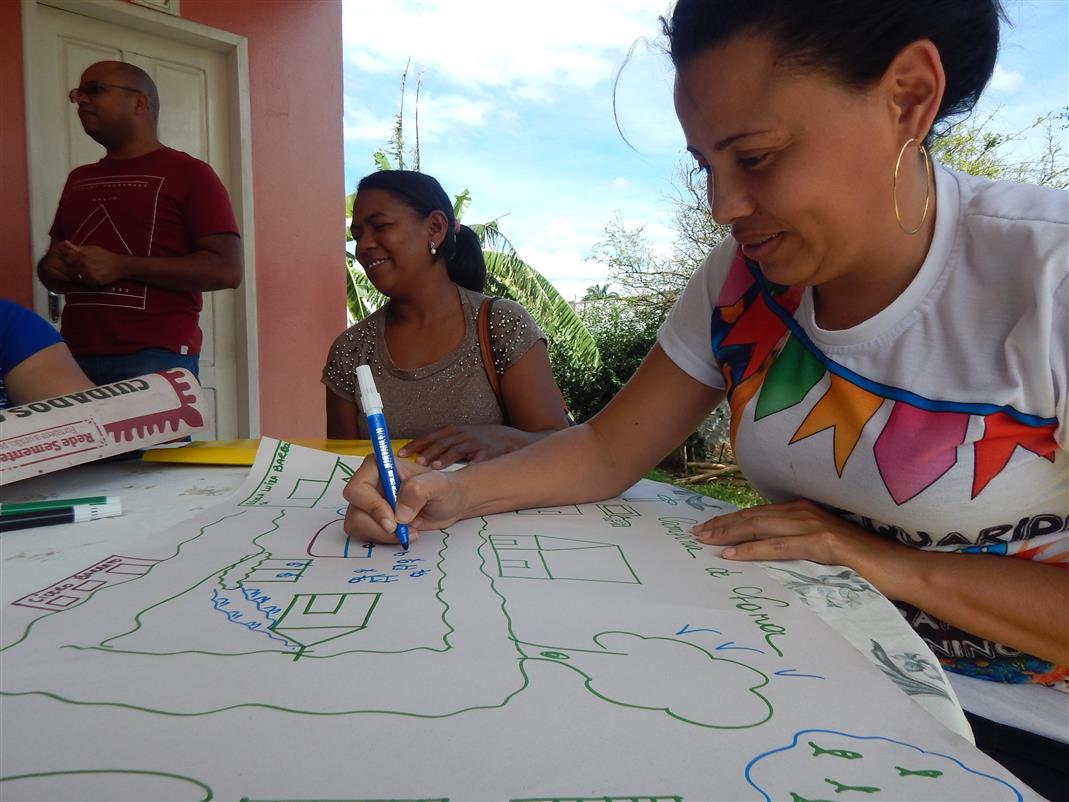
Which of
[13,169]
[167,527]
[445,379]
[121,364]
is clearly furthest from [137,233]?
[167,527]

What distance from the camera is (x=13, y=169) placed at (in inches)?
103

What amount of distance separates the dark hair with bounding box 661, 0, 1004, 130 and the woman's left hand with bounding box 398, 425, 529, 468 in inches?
29.4

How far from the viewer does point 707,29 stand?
73 cm

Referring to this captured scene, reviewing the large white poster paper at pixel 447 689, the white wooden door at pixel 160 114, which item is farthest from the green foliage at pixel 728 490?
the large white poster paper at pixel 447 689

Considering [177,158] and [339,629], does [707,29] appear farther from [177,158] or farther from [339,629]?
[177,158]

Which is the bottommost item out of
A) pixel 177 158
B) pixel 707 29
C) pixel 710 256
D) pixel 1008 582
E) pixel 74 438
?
pixel 1008 582

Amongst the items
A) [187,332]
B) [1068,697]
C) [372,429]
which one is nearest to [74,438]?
[372,429]

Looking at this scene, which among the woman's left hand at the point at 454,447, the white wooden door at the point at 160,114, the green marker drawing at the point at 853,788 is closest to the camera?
the green marker drawing at the point at 853,788

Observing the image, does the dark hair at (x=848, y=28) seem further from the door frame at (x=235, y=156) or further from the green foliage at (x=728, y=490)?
the green foliage at (x=728, y=490)

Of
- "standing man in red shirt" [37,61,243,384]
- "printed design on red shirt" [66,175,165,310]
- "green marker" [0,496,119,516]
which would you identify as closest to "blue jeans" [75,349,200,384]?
"standing man in red shirt" [37,61,243,384]

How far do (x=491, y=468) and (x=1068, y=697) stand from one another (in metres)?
0.66

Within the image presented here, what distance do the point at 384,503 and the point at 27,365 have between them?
0.92 meters

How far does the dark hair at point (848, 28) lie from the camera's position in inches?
26.8

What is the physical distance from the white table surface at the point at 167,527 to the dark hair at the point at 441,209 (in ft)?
3.26
